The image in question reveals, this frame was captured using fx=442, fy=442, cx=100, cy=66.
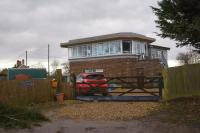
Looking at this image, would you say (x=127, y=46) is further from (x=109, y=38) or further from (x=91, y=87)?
(x=91, y=87)

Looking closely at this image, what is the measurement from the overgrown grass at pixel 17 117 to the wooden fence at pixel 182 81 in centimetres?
885

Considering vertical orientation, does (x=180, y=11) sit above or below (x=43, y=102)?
above

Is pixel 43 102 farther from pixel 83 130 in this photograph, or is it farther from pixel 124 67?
pixel 124 67

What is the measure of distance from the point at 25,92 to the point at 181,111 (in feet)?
29.6

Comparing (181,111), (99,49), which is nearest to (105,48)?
(99,49)

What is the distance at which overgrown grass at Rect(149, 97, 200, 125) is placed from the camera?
15477 millimetres

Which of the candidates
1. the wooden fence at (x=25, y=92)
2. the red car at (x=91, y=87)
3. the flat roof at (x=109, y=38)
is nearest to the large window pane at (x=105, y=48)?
the flat roof at (x=109, y=38)

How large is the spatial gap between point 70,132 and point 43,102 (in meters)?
10.9

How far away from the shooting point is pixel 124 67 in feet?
174

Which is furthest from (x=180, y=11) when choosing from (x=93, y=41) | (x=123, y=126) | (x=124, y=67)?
(x=93, y=41)

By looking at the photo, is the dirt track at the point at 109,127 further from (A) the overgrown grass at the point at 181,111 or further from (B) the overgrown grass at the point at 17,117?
(A) the overgrown grass at the point at 181,111

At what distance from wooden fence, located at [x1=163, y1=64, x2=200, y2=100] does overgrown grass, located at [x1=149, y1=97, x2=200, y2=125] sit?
909 millimetres

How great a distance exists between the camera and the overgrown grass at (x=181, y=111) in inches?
609

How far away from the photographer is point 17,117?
14.8 m
